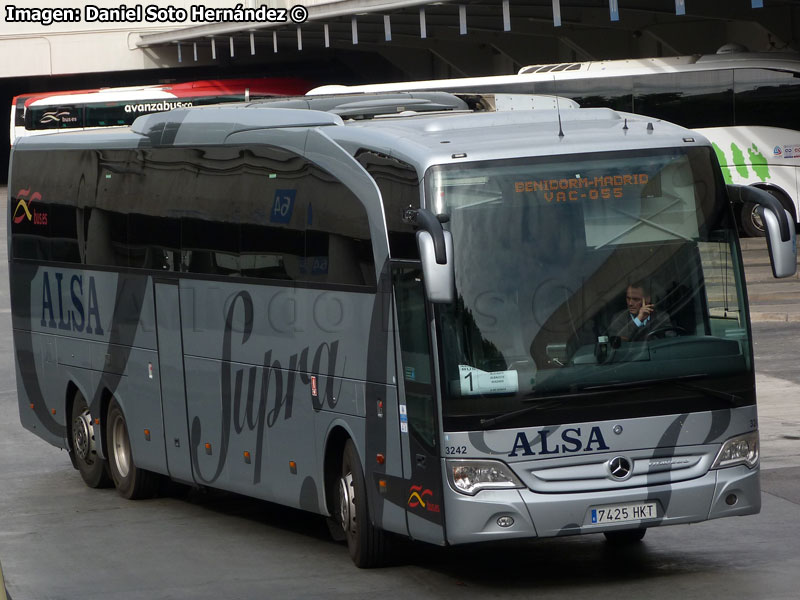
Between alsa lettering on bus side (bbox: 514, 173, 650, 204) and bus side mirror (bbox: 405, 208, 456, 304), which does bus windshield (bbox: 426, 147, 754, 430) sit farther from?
bus side mirror (bbox: 405, 208, 456, 304)

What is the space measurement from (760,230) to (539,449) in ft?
79.3

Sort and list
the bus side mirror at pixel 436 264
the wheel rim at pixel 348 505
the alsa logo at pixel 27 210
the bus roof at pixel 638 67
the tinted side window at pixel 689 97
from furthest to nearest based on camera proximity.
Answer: the tinted side window at pixel 689 97 → the bus roof at pixel 638 67 → the alsa logo at pixel 27 210 → the wheel rim at pixel 348 505 → the bus side mirror at pixel 436 264

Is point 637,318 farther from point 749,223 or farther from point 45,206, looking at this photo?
point 749,223

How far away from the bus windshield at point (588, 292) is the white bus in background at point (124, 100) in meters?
47.1

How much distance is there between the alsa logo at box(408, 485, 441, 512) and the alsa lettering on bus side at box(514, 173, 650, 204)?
1817 mm

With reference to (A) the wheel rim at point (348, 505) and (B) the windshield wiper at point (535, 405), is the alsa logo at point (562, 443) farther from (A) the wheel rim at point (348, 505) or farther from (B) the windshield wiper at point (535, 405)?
(A) the wheel rim at point (348, 505)

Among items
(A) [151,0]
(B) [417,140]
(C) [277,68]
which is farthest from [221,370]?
(C) [277,68]

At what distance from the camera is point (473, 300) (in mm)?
8789

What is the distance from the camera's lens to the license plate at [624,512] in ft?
28.7

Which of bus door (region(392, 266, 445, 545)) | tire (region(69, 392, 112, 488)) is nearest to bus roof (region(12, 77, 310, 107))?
tire (region(69, 392, 112, 488))

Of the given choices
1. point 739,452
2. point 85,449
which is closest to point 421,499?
point 739,452

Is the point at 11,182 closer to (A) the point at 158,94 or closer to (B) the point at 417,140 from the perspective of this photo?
(B) the point at 417,140

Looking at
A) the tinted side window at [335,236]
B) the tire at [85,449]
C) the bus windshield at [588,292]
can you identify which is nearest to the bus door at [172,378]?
the tire at [85,449]

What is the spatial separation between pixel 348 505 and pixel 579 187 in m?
2.64
